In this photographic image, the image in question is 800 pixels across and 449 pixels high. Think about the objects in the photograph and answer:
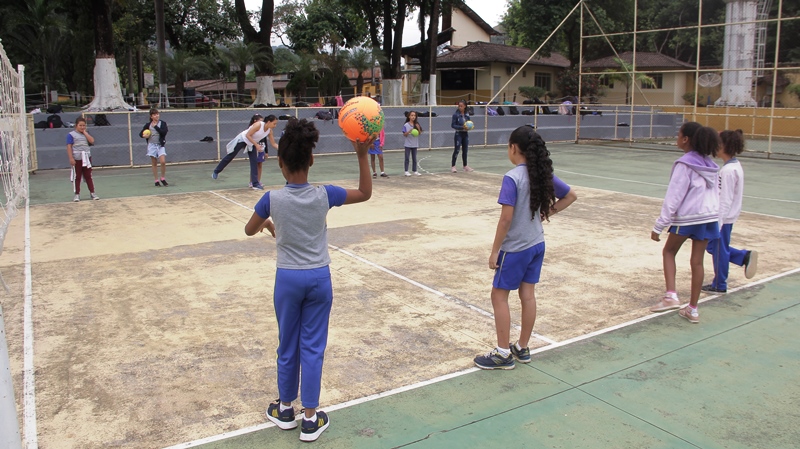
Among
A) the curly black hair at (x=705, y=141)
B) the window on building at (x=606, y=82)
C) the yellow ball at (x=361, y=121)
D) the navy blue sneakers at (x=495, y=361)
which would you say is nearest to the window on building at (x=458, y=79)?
the window on building at (x=606, y=82)

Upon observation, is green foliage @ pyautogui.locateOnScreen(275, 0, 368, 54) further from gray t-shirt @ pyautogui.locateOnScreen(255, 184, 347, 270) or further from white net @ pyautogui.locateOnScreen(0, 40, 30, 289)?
gray t-shirt @ pyautogui.locateOnScreen(255, 184, 347, 270)

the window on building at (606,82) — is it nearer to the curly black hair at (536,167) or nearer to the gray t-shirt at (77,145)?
the gray t-shirt at (77,145)

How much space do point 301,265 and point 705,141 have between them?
3.97 meters

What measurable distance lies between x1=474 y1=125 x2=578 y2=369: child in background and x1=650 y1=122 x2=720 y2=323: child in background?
1577 millimetres

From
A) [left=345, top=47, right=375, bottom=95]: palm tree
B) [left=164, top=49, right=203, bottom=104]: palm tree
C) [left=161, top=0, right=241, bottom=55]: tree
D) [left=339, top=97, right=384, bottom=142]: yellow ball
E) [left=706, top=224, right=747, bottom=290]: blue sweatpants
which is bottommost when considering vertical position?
[left=706, top=224, right=747, bottom=290]: blue sweatpants

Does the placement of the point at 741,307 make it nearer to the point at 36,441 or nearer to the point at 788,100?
the point at 36,441

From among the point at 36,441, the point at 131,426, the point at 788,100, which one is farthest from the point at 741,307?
the point at 788,100

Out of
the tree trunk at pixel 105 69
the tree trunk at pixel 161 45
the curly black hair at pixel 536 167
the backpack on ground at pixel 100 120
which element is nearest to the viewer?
the curly black hair at pixel 536 167

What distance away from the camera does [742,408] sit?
411 cm

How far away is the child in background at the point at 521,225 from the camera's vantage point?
4504 millimetres

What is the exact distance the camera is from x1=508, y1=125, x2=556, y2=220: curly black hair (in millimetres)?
4500

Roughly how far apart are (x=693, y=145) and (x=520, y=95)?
3614 cm

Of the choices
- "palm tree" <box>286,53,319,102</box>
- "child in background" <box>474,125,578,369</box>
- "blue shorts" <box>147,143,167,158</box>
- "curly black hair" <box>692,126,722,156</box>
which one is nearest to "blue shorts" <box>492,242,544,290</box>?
"child in background" <box>474,125,578,369</box>

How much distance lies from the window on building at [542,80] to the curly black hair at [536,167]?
3877 cm
